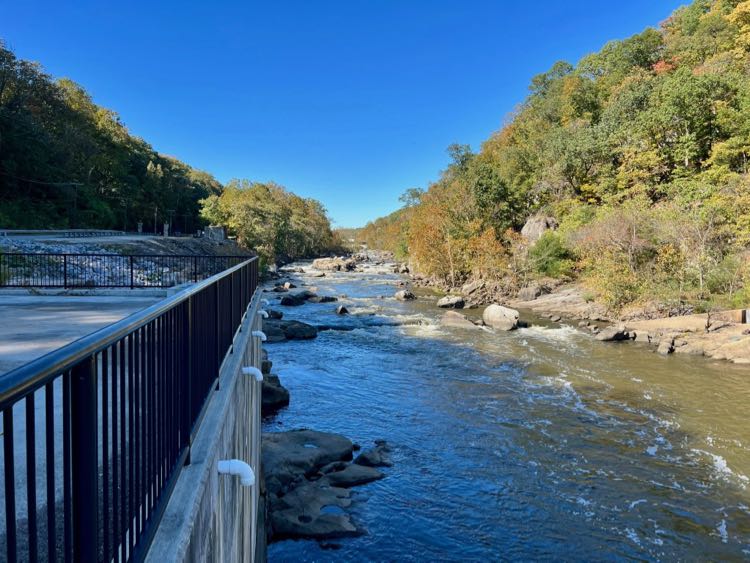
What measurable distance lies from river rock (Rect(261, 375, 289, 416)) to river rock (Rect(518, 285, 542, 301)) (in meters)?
24.9

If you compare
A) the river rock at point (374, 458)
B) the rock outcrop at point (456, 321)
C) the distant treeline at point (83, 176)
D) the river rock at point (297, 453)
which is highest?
the distant treeline at point (83, 176)

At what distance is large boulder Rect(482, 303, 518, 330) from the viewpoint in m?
26.1

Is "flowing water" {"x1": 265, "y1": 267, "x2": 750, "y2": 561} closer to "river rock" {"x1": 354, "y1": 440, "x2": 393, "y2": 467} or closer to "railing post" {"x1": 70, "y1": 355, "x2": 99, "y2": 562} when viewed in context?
"river rock" {"x1": 354, "y1": 440, "x2": 393, "y2": 467}

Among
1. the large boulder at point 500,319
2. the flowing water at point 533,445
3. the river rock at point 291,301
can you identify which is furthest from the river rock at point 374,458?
the river rock at point 291,301

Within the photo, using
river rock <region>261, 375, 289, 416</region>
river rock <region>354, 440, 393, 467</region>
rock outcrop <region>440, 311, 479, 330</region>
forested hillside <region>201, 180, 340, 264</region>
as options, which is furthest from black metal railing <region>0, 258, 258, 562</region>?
forested hillside <region>201, 180, 340, 264</region>

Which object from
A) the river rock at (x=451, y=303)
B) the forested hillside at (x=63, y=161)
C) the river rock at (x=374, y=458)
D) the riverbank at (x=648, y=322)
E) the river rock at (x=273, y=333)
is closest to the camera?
the river rock at (x=374, y=458)

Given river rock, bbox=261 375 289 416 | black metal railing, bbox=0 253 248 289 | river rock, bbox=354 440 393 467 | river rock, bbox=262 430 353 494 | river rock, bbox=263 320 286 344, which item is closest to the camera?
river rock, bbox=262 430 353 494

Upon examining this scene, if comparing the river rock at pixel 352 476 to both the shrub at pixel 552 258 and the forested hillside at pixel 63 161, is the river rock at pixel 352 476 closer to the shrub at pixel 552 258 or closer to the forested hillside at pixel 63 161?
the shrub at pixel 552 258

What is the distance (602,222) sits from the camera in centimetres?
3066

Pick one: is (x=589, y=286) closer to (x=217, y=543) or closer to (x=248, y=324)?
(x=248, y=324)

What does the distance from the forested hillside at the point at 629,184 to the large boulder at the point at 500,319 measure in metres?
5.94

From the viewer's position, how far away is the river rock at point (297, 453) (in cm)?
1004

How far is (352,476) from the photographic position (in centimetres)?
1043

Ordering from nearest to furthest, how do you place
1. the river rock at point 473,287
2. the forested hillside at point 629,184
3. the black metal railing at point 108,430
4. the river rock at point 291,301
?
the black metal railing at point 108,430 → the forested hillside at point 629,184 → the river rock at point 291,301 → the river rock at point 473,287
